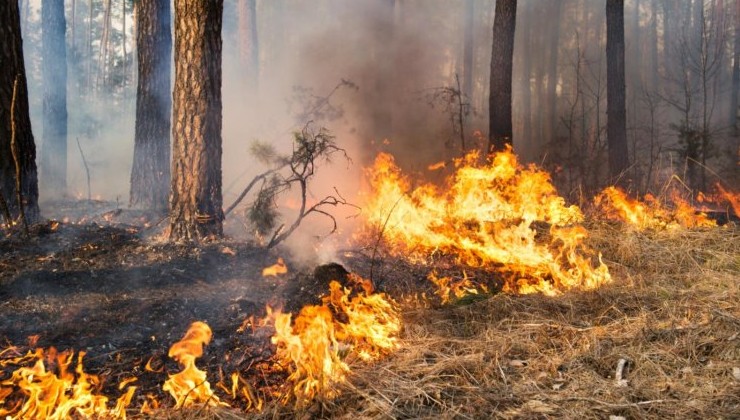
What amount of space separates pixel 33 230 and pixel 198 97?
2127 mm

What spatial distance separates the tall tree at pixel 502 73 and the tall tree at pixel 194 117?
5191 millimetres

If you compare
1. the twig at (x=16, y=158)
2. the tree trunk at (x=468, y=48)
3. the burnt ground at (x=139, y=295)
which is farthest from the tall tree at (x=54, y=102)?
the tree trunk at (x=468, y=48)

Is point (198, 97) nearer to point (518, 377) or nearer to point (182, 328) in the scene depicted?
point (182, 328)

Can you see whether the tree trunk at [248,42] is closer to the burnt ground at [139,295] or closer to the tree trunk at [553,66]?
the burnt ground at [139,295]

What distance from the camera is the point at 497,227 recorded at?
21.3ft

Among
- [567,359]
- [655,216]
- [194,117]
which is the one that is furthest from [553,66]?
[567,359]

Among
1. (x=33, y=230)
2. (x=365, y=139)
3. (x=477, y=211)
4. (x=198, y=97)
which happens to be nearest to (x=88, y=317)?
(x=33, y=230)

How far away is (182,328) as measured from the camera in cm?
393

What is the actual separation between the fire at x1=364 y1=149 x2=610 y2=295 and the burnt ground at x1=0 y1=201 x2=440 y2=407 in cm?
94

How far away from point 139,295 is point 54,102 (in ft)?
30.5

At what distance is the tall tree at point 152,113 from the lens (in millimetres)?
7535

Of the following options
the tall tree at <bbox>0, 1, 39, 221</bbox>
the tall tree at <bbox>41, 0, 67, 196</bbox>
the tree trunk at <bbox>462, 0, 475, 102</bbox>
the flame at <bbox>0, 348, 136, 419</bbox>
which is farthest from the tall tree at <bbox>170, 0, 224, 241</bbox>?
the tree trunk at <bbox>462, 0, 475, 102</bbox>

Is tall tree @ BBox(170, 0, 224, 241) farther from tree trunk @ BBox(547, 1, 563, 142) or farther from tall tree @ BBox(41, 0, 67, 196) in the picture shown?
tree trunk @ BBox(547, 1, 563, 142)

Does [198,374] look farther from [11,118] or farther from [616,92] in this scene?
[616,92]
